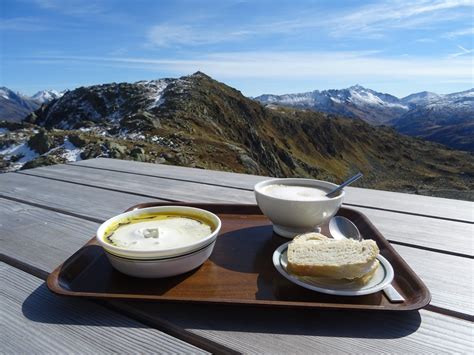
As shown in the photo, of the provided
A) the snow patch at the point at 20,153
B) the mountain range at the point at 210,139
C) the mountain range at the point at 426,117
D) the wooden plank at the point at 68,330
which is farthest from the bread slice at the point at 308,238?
the mountain range at the point at 426,117

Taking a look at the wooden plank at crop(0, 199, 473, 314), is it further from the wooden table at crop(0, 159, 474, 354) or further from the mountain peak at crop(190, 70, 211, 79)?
the mountain peak at crop(190, 70, 211, 79)

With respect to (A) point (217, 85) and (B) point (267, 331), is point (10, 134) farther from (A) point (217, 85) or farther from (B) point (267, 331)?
(A) point (217, 85)

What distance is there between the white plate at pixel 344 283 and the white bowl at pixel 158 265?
0.54 feet

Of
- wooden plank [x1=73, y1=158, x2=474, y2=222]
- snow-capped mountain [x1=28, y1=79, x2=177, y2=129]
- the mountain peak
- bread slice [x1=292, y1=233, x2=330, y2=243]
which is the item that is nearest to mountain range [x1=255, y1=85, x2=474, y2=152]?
the mountain peak

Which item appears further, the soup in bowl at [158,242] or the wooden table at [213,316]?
the soup in bowl at [158,242]

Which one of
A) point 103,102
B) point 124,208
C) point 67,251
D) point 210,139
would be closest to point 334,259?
point 67,251

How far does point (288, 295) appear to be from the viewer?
667mm

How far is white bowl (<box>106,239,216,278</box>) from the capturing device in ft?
2.22

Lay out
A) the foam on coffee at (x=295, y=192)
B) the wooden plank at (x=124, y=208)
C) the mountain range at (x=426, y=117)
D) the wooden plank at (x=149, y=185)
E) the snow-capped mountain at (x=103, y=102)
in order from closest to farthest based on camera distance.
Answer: the foam on coffee at (x=295, y=192) → the wooden plank at (x=124, y=208) → the wooden plank at (x=149, y=185) → the snow-capped mountain at (x=103, y=102) → the mountain range at (x=426, y=117)

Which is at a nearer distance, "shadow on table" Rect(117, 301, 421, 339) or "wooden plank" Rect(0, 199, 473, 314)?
"shadow on table" Rect(117, 301, 421, 339)

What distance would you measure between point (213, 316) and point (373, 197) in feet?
3.48

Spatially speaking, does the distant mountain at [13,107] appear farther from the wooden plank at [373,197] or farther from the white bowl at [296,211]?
the white bowl at [296,211]

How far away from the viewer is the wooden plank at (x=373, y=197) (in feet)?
4.34

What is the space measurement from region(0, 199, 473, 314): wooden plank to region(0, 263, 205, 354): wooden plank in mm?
158
